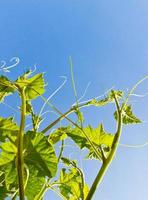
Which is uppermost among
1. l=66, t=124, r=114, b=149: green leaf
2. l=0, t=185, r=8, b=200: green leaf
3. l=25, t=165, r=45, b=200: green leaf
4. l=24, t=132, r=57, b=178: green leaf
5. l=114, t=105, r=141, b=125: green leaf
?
l=114, t=105, r=141, b=125: green leaf

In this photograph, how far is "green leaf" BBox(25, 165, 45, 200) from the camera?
1023 mm

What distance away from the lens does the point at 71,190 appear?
1.31 meters

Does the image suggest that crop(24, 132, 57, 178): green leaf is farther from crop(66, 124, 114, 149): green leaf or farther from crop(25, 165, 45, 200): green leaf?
crop(66, 124, 114, 149): green leaf

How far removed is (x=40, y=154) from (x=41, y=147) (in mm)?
17

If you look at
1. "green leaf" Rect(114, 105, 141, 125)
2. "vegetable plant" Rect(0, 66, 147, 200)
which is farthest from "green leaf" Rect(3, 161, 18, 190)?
"green leaf" Rect(114, 105, 141, 125)

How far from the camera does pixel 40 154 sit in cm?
102

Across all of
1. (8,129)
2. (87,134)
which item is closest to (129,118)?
(87,134)

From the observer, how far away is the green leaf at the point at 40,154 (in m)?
1.00

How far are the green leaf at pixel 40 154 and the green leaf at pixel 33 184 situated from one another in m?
0.01

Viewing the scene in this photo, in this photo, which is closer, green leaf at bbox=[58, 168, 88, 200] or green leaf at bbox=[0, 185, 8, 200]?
green leaf at bbox=[0, 185, 8, 200]

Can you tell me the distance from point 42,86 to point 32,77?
4cm

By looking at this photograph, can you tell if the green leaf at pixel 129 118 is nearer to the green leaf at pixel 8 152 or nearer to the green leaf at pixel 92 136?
the green leaf at pixel 92 136

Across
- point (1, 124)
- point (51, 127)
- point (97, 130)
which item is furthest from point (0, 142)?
point (97, 130)

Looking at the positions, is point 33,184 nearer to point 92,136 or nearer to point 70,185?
point 92,136
